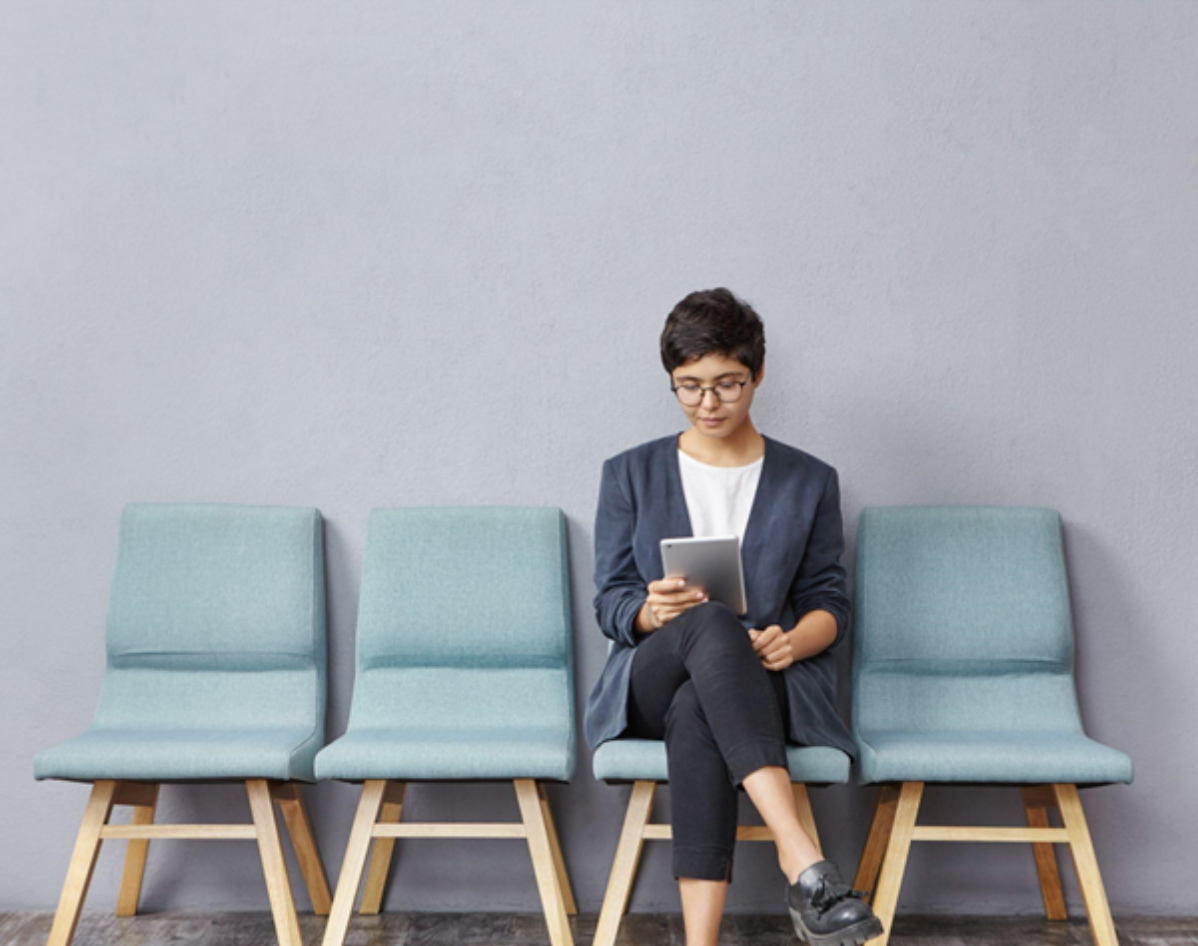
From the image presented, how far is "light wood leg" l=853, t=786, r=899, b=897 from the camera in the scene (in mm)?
2372

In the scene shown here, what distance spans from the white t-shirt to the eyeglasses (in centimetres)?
17

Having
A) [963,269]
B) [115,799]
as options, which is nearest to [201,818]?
[115,799]

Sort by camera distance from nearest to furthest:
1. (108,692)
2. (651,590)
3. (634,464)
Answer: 1. (651,590)
2. (634,464)
3. (108,692)

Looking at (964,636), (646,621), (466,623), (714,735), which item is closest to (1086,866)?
(964,636)

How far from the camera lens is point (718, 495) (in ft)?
7.55

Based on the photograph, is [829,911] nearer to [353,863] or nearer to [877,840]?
[877,840]

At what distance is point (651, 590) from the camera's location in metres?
2.10

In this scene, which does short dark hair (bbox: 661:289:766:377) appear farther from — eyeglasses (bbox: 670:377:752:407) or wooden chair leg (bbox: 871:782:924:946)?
wooden chair leg (bbox: 871:782:924:946)

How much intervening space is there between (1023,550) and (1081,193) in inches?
32.0

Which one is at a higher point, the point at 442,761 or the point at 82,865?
the point at 442,761

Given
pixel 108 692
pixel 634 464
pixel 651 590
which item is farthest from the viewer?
pixel 108 692

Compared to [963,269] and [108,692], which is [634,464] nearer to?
[963,269]

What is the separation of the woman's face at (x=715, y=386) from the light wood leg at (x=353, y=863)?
2.97ft

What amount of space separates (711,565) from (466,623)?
0.70 metres
